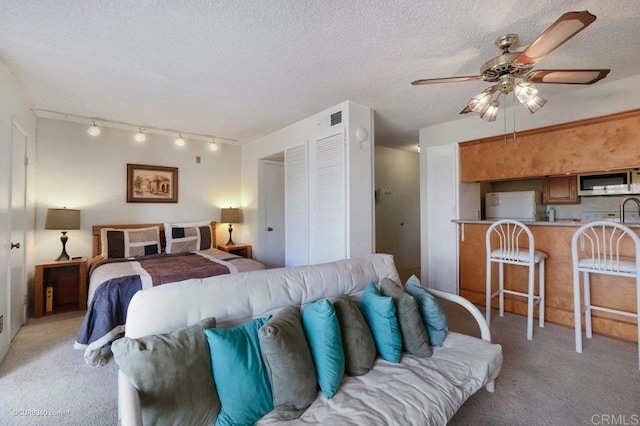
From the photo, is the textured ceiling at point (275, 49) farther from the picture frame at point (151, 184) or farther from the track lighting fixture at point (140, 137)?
the picture frame at point (151, 184)

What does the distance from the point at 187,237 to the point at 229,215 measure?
0.84m

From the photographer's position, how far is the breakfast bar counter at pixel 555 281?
268 centimetres

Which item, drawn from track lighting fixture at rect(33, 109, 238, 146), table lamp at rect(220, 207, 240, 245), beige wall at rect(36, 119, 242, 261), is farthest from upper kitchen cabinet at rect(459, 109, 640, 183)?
beige wall at rect(36, 119, 242, 261)

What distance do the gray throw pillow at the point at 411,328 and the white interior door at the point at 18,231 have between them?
3.35m

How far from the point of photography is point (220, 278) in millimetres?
1605

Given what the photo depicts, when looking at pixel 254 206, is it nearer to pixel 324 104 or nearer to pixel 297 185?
pixel 297 185

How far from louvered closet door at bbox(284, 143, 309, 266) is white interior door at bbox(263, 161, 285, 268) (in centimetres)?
83

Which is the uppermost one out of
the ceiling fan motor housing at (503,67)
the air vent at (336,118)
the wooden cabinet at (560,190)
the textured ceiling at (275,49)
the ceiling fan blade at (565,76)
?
the textured ceiling at (275,49)

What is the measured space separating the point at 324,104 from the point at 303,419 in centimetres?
292

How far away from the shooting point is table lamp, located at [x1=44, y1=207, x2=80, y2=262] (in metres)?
3.49

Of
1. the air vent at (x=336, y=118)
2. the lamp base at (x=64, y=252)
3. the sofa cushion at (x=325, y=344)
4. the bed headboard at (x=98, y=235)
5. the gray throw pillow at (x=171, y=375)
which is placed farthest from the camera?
the bed headboard at (x=98, y=235)

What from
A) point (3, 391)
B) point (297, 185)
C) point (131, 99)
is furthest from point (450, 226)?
point (3, 391)

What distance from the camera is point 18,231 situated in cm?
287

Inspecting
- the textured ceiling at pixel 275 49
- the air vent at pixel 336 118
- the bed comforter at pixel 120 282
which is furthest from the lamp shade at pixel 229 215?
the air vent at pixel 336 118
